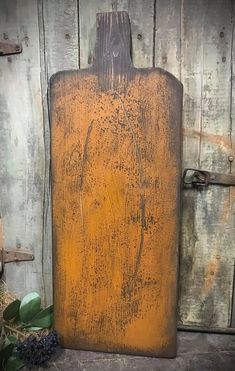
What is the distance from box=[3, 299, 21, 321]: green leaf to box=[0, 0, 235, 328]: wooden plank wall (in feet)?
0.27

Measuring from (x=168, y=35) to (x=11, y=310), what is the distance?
40.5 inches

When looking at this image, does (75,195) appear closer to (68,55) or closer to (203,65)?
(68,55)

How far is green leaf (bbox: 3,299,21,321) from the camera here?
1.16 meters

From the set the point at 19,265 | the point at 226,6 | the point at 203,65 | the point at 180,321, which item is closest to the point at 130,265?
the point at 180,321

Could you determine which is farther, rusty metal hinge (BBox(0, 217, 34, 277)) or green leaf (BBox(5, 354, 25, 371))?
rusty metal hinge (BBox(0, 217, 34, 277))

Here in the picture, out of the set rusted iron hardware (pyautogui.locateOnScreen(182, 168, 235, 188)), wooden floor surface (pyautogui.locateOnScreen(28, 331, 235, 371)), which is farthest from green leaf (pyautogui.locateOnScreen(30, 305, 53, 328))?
rusted iron hardware (pyautogui.locateOnScreen(182, 168, 235, 188))

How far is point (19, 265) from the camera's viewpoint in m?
1.25

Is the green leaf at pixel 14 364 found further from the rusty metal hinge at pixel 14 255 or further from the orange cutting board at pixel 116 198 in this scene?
the rusty metal hinge at pixel 14 255

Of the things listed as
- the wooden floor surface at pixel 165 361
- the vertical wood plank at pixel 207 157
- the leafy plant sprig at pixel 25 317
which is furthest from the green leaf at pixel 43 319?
the vertical wood plank at pixel 207 157

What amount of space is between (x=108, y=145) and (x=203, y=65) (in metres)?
0.39

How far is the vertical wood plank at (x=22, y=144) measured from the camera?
1.12 metres

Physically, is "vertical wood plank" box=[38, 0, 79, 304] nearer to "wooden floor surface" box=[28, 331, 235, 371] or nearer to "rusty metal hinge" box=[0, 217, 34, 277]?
"rusty metal hinge" box=[0, 217, 34, 277]

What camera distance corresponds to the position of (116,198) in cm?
104

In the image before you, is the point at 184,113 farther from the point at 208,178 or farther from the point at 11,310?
the point at 11,310
